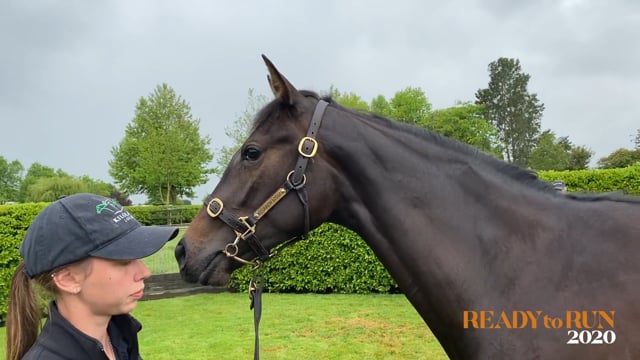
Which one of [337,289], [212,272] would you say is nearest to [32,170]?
[337,289]

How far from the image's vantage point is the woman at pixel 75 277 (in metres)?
1.38

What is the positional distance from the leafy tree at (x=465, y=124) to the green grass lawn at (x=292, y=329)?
143ft

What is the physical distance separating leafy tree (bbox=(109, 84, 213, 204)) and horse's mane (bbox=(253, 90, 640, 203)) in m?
35.8

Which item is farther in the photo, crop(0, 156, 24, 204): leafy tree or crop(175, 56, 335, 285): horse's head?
crop(0, 156, 24, 204): leafy tree

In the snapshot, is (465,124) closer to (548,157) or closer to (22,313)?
(548,157)

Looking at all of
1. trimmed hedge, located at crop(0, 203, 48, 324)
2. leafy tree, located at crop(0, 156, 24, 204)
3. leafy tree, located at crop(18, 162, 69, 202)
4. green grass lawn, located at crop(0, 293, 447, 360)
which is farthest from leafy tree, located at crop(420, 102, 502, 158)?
leafy tree, located at crop(0, 156, 24, 204)

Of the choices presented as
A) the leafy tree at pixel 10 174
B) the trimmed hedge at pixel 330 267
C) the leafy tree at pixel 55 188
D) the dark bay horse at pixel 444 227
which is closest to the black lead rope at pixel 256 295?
the dark bay horse at pixel 444 227

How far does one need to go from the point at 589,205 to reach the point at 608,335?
611 millimetres

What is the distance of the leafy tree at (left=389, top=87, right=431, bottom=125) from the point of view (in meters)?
55.1

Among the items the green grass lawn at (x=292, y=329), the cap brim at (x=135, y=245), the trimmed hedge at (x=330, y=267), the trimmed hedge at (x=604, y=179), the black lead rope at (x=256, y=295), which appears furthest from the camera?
the trimmed hedge at (x=330, y=267)

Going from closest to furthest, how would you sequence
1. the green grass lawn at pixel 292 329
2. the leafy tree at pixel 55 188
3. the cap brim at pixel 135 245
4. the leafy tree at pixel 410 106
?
the cap brim at pixel 135 245 < the green grass lawn at pixel 292 329 < the leafy tree at pixel 55 188 < the leafy tree at pixel 410 106

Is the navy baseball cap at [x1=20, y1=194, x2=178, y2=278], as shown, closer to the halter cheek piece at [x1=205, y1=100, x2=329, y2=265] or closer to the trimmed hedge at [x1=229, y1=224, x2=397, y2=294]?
the halter cheek piece at [x1=205, y1=100, x2=329, y2=265]

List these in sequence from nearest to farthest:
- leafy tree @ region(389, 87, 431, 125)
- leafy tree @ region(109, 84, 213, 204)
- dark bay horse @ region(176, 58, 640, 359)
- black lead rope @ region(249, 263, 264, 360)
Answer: dark bay horse @ region(176, 58, 640, 359) → black lead rope @ region(249, 263, 264, 360) → leafy tree @ region(109, 84, 213, 204) → leafy tree @ region(389, 87, 431, 125)

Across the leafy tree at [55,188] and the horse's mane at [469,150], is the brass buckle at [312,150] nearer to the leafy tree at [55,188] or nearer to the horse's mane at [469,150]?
the horse's mane at [469,150]
